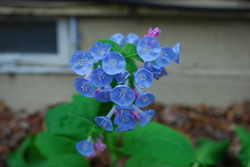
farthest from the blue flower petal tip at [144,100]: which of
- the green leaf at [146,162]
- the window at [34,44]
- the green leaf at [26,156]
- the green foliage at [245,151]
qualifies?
the window at [34,44]

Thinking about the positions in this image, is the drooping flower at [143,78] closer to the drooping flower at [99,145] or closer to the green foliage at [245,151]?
the drooping flower at [99,145]

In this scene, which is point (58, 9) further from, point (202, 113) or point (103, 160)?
point (202, 113)

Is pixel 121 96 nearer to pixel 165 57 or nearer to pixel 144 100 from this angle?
pixel 144 100

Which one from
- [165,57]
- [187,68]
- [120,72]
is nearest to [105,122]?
[120,72]

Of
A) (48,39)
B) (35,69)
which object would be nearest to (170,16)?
(48,39)

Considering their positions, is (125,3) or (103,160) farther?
(125,3)

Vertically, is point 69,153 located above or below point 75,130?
below

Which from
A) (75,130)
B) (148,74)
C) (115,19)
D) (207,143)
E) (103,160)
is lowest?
(103,160)
